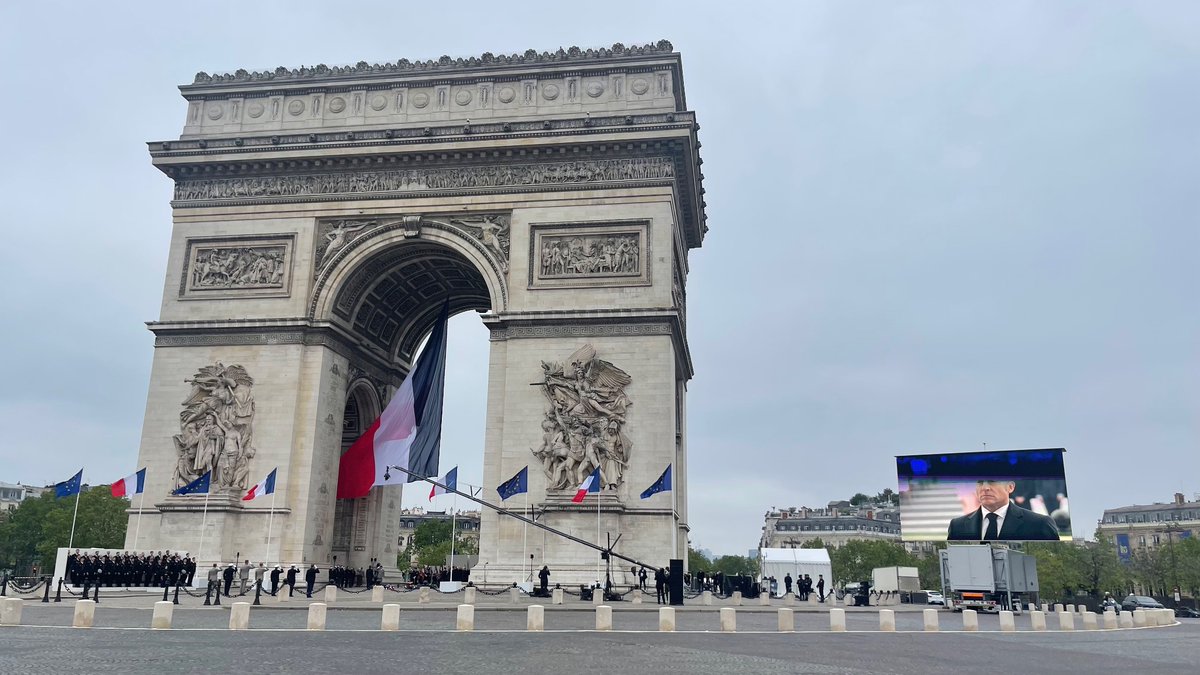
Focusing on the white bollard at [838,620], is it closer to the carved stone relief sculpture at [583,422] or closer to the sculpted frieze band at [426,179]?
the carved stone relief sculpture at [583,422]

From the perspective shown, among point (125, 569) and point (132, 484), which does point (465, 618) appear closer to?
point (125, 569)

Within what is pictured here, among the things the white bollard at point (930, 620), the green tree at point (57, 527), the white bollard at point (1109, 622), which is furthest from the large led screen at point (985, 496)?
the green tree at point (57, 527)

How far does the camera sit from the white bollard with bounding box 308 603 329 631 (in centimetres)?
1471

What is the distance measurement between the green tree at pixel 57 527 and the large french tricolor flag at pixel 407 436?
36.8 meters

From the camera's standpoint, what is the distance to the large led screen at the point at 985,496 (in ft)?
123

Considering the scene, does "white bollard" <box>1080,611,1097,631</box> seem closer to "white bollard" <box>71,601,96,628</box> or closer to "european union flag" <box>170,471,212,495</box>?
"white bollard" <box>71,601,96,628</box>

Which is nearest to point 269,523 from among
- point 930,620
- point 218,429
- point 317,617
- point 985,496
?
point 218,429

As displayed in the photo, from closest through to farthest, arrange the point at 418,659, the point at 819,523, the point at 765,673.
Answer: the point at 765,673, the point at 418,659, the point at 819,523

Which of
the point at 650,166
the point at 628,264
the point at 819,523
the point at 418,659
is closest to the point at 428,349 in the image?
the point at 628,264

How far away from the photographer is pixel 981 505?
38844 mm

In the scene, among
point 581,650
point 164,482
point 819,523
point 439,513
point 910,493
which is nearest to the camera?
point 581,650

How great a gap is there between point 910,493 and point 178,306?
31136 millimetres

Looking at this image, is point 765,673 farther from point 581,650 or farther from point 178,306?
point 178,306

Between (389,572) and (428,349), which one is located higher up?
(428,349)
